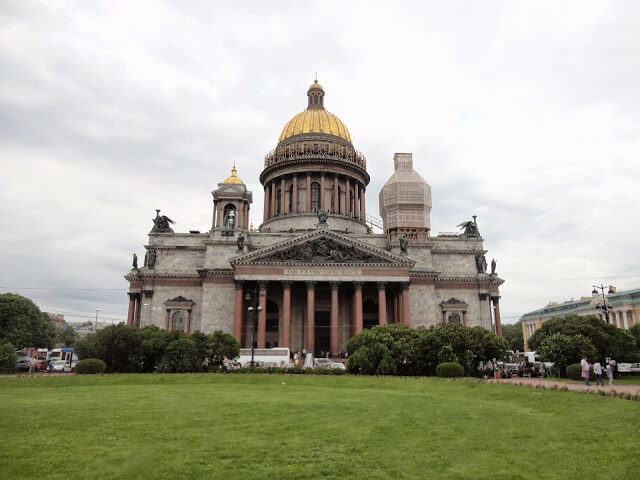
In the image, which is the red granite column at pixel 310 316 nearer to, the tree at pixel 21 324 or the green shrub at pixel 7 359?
the green shrub at pixel 7 359

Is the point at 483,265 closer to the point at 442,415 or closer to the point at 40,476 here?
the point at 442,415

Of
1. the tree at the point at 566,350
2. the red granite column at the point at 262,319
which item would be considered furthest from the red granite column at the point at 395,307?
the tree at the point at 566,350

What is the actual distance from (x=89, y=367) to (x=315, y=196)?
126ft

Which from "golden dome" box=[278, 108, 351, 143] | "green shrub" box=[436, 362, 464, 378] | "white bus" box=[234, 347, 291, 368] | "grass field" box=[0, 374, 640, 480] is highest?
"golden dome" box=[278, 108, 351, 143]

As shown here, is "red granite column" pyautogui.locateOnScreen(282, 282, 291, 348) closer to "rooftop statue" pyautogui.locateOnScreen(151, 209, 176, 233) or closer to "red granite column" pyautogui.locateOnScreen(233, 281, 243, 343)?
"red granite column" pyautogui.locateOnScreen(233, 281, 243, 343)

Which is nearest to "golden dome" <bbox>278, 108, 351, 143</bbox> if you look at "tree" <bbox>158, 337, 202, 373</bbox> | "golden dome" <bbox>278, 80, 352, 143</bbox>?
"golden dome" <bbox>278, 80, 352, 143</bbox>

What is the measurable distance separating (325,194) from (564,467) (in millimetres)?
54253

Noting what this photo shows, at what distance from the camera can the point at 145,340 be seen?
34031 millimetres

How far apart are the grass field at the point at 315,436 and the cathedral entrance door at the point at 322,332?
102 ft

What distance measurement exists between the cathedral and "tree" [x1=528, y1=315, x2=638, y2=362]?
539 inches

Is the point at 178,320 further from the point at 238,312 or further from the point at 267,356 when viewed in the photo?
the point at 267,356

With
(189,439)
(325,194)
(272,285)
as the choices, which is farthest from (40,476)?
(325,194)

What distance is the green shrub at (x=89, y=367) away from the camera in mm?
31703

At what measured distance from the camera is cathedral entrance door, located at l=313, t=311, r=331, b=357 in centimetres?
5103
